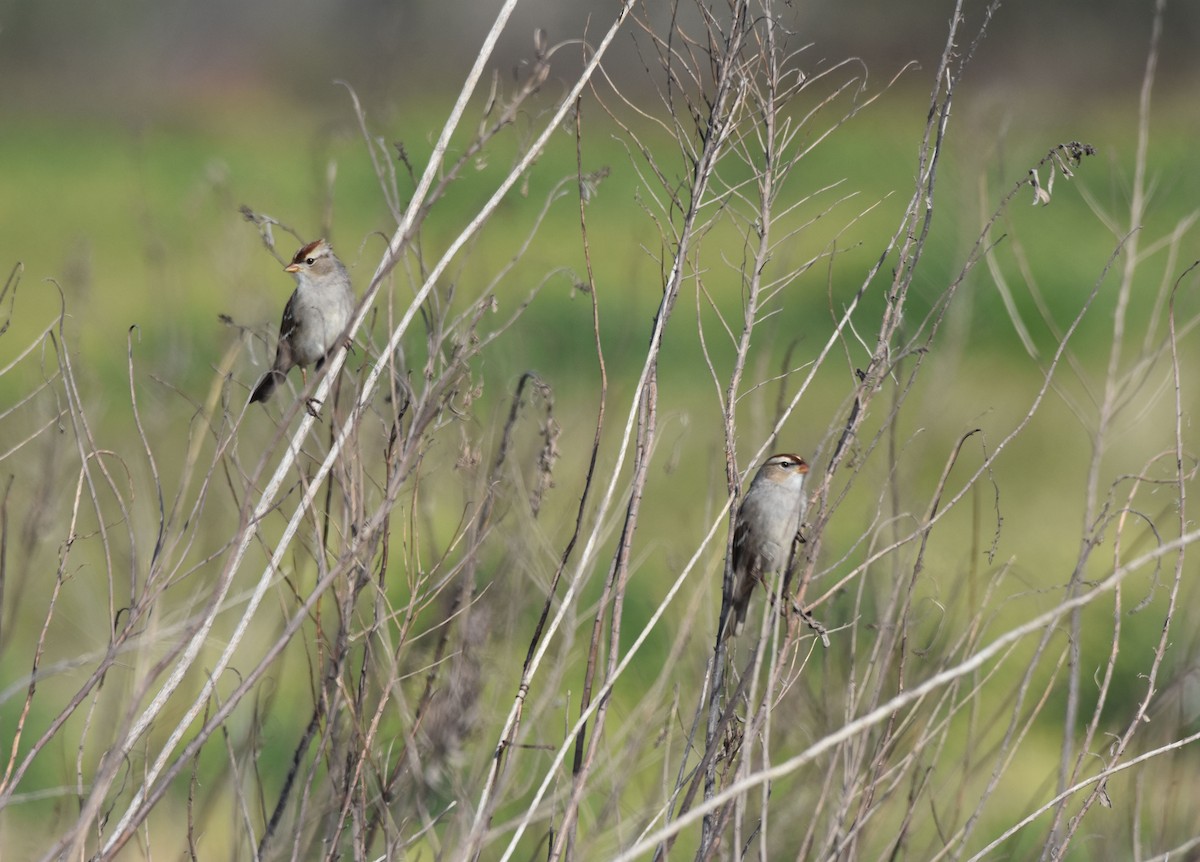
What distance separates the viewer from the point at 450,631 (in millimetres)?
2410

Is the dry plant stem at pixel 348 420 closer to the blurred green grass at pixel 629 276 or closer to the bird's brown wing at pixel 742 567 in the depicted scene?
the blurred green grass at pixel 629 276

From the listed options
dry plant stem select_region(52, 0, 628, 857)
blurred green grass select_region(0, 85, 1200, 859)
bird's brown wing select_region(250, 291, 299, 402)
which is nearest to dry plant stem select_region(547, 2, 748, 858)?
dry plant stem select_region(52, 0, 628, 857)

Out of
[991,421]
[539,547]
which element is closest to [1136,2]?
[991,421]

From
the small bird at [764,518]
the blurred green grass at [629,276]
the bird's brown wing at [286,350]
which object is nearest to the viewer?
the small bird at [764,518]

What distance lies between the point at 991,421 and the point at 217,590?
753 cm

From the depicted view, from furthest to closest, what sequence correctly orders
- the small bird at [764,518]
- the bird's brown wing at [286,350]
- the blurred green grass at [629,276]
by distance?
the blurred green grass at [629,276] < the bird's brown wing at [286,350] < the small bird at [764,518]

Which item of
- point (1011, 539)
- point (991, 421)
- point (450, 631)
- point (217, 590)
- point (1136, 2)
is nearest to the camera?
point (217, 590)

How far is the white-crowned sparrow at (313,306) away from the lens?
3928 mm

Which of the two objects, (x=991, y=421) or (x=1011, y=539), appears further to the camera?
(x=991, y=421)

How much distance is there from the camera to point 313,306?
13.0ft

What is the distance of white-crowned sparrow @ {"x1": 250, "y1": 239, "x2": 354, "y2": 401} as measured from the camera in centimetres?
393

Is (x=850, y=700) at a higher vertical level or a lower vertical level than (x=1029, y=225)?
lower

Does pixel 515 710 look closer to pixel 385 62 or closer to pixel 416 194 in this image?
pixel 416 194

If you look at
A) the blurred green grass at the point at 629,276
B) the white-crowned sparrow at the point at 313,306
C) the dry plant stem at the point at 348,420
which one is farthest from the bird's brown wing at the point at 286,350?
the dry plant stem at the point at 348,420
